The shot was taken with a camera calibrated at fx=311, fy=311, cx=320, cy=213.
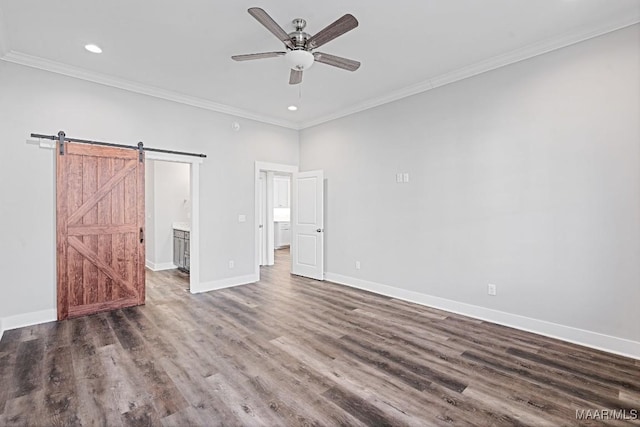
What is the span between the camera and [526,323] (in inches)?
137

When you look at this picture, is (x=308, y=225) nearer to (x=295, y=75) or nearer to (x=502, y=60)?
(x=295, y=75)

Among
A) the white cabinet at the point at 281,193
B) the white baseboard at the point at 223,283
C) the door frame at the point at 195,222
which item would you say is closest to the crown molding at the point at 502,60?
the door frame at the point at 195,222

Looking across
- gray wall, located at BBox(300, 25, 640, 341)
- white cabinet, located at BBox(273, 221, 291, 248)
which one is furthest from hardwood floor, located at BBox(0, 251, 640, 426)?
white cabinet, located at BBox(273, 221, 291, 248)

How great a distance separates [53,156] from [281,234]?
302 inches

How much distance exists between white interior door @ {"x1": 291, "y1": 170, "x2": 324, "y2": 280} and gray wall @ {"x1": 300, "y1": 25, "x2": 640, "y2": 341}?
1014mm

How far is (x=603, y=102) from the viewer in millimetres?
3012

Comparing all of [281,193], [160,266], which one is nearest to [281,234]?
[281,193]

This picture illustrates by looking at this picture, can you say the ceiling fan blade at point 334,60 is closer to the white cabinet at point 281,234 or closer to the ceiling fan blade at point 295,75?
the ceiling fan blade at point 295,75

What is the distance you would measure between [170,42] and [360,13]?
1997 millimetres

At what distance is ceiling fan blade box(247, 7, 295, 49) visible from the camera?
2.25 m

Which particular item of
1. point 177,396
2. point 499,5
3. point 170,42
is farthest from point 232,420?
point 499,5

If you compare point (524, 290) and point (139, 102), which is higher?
point (139, 102)

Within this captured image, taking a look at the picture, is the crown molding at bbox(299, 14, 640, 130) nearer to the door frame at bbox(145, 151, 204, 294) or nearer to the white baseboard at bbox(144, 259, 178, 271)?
the door frame at bbox(145, 151, 204, 294)

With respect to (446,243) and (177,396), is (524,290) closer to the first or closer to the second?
(446,243)
